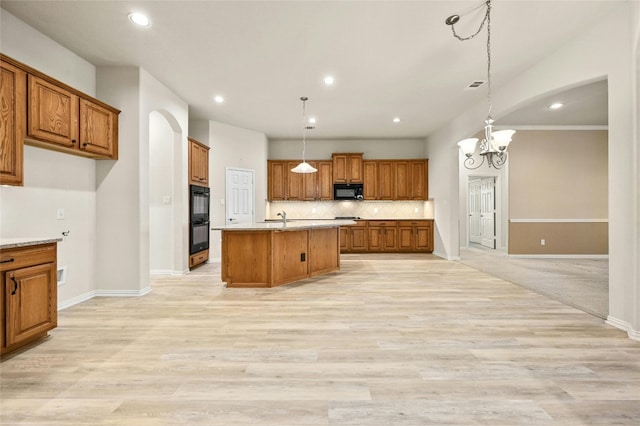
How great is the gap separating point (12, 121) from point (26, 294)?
1520 mm

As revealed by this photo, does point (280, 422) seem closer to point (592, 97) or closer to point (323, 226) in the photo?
point (323, 226)

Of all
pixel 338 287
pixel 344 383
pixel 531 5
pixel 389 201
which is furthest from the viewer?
pixel 389 201

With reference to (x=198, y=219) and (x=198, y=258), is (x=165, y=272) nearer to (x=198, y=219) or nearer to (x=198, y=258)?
(x=198, y=258)

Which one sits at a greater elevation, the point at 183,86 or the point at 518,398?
the point at 183,86

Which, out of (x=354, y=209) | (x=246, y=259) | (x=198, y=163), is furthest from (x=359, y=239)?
(x=198, y=163)

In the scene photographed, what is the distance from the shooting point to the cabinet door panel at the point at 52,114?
293cm

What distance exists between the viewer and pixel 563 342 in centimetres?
267

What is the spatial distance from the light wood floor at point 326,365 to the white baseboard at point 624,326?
0.30 feet

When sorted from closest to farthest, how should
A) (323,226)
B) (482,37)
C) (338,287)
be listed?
(482,37), (338,287), (323,226)

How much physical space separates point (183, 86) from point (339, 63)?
8.41 ft

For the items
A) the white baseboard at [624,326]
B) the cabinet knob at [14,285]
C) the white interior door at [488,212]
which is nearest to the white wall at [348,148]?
the white interior door at [488,212]

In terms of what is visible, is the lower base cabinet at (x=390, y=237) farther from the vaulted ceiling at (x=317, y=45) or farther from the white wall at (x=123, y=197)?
the white wall at (x=123, y=197)

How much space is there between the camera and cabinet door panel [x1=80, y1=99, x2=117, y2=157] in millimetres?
3572

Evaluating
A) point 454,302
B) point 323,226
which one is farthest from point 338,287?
point 454,302
